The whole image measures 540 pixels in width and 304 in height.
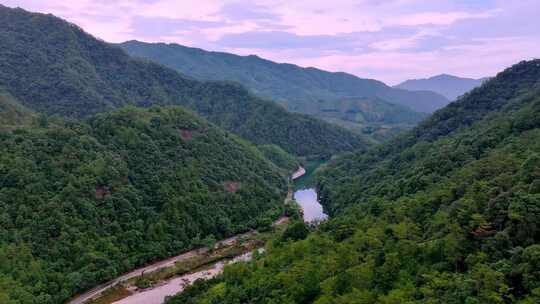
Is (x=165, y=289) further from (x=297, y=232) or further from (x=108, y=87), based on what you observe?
(x=108, y=87)

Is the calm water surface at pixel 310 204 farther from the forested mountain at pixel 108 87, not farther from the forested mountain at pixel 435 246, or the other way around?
the forested mountain at pixel 108 87

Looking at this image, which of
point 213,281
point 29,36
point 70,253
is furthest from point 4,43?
point 213,281

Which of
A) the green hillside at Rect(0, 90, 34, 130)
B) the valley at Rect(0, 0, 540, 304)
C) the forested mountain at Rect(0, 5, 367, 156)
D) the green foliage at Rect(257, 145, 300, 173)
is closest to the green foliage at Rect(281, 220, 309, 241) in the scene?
the valley at Rect(0, 0, 540, 304)

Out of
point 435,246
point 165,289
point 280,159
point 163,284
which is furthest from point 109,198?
point 280,159

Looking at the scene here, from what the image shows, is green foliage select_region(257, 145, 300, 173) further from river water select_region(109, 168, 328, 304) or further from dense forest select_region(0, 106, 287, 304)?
river water select_region(109, 168, 328, 304)

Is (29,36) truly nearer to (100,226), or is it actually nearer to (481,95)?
(100,226)

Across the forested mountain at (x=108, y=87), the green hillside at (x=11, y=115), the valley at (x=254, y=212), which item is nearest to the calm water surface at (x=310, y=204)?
the valley at (x=254, y=212)
